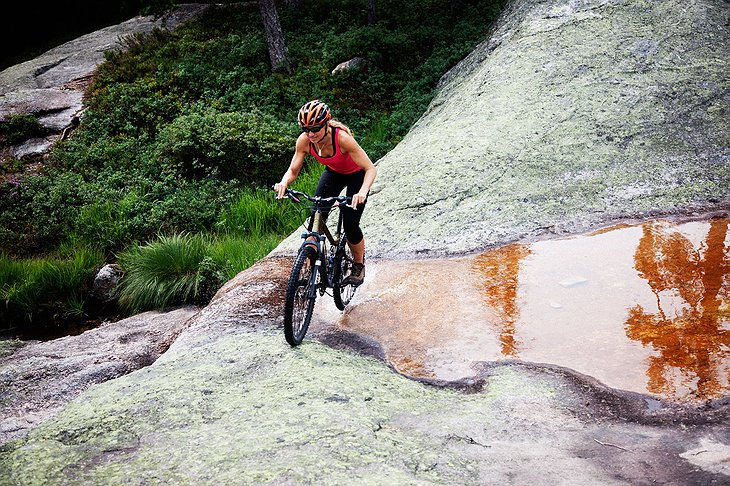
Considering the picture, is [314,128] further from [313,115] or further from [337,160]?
[337,160]

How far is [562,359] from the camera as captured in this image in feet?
16.1

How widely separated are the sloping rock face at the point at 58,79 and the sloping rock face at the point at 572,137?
330 inches

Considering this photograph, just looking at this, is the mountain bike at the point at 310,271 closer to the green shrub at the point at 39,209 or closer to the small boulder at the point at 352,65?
the green shrub at the point at 39,209

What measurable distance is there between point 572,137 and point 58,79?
1349cm

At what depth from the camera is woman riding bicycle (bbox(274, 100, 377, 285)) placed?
5.34 m

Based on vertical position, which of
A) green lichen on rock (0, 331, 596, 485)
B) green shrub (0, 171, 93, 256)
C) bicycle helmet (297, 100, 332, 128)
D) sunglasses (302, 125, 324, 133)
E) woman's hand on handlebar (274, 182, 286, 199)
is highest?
bicycle helmet (297, 100, 332, 128)

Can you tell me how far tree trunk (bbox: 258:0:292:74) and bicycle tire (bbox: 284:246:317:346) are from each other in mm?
9679

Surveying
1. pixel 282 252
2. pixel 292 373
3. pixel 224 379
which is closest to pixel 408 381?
pixel 292 373

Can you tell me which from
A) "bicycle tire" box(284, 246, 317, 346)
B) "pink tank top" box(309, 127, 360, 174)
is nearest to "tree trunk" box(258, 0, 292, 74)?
"pink tank top" box(309, 127, 360, 174)

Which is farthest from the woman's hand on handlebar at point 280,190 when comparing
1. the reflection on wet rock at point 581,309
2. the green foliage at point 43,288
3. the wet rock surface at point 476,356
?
the green foliage at point 43,288

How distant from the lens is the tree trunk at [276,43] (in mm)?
14008

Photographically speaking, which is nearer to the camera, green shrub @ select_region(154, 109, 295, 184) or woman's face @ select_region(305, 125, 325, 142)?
woman's face @ select_region(305, 125, 325, 142)

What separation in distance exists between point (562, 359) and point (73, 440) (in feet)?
11.8

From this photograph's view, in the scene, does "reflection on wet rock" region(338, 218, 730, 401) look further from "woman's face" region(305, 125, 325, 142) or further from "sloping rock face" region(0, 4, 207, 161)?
"sloping rock face" region(0, 4, 207, 161)
